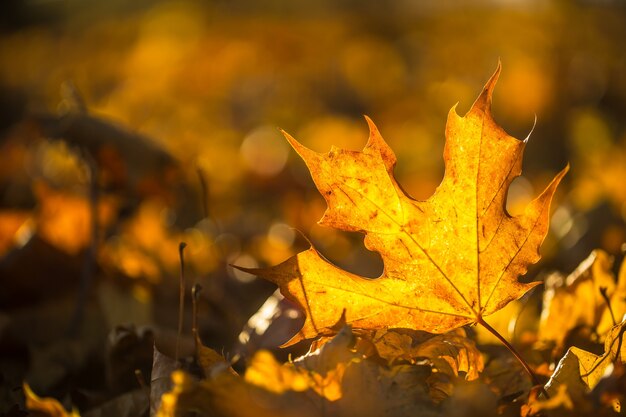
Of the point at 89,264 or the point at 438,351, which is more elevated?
the point at 438,351

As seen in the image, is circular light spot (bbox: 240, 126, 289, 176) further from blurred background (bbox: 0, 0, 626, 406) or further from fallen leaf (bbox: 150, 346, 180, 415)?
fallen leaf (bbox: 150, 346, 180, 415)

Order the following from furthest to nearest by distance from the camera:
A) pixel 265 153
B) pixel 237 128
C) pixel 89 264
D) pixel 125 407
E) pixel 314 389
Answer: pixel 237 128 < pixel 265 153 < pixel 89 264 < pixel 125 407 < pixel 314 389

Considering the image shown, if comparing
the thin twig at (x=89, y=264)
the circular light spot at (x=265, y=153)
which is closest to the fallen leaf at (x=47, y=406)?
the thin twig at (x=89, y=264)

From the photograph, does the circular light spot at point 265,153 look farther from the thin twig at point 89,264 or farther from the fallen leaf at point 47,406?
the fallen leaf at point 47,406

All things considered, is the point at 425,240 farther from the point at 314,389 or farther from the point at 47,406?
the point at 47,406

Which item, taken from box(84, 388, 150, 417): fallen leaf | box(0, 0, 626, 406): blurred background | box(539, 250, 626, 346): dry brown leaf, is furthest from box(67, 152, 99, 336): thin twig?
box(539, 250, 626, 346): dry brown leaf

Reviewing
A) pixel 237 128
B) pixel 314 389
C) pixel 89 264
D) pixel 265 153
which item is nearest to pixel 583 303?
pixel 314 389
